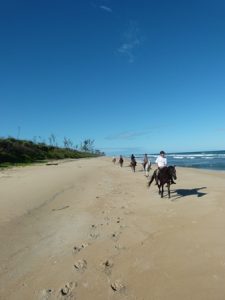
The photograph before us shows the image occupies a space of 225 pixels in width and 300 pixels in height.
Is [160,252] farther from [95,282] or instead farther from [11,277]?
[11,277]

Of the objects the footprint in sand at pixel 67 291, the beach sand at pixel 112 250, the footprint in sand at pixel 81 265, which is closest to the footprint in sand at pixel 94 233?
the beach sand at pixel 112 250

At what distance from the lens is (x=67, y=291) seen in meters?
5.45

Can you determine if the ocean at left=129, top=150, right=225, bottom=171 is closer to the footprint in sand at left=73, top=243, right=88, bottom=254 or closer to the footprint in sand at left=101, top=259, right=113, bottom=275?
the footprint in sand at left=73, top=243, right=88, bottom=254

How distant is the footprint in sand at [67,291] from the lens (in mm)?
5273

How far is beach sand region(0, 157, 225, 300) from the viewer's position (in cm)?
549

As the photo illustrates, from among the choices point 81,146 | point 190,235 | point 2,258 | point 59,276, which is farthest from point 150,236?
point 81,146

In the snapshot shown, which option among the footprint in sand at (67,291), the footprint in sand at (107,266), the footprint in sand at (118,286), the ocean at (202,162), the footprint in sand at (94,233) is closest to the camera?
the footprint in sand at (67,291)

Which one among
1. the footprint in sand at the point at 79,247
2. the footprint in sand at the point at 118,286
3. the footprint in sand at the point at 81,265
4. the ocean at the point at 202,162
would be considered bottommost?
the footprint in sand at the point at 118,286

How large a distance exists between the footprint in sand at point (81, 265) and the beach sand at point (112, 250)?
20 millimetres

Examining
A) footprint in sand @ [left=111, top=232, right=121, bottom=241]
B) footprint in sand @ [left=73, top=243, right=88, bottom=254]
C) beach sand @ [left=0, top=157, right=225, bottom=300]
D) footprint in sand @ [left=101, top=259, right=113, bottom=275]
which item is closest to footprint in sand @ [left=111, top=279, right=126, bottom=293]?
beach sand @ [left=0, top=157, right=225, bottom=300]

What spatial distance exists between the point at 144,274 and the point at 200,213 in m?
5.54

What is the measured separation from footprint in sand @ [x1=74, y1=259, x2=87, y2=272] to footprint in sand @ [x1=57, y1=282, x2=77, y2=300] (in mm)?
650

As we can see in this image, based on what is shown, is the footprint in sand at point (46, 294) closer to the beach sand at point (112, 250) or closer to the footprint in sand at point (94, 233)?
the beach sand at point (112, 250)

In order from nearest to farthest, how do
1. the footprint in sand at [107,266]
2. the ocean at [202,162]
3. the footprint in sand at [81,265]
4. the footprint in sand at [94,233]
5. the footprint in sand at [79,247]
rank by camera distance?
1. the footprint in sand at [107,266]
2. the footprint in sand at [81,265]
3. the footprint in sand at [79,247]
4. the footprint in sand at [94,233]
5. the ocean at [202,162]
